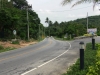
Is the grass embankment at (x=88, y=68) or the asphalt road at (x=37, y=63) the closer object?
the grass embankment at (x=88, y=68)

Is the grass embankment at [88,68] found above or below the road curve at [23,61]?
above

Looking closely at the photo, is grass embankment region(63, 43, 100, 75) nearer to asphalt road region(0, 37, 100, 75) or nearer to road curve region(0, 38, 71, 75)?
asphalt road region(0, 37, 100, 75)

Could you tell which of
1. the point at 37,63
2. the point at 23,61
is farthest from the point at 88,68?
the point at 23,61

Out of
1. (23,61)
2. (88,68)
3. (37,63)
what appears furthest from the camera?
(23,61)

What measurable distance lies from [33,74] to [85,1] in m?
4.47

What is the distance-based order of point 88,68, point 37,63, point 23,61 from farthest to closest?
point 23,61
point 37,63
point 88,68

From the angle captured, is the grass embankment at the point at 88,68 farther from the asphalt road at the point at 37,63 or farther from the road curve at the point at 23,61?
the road curve at the point at 23,61

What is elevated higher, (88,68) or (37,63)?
(88,68)

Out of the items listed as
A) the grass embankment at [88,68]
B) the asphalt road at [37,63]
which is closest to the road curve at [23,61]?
the asphalt road at [37,63]

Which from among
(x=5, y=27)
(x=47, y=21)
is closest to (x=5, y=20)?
(x=5, y=27)

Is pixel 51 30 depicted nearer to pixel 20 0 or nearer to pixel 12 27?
pixel 20 0

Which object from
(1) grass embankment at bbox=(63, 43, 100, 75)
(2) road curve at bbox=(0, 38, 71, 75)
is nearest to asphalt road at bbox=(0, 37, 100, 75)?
(2) road curve at bbox=(0, 38, 71, 75)

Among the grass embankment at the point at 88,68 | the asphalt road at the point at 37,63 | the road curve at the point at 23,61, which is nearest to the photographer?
the grass embankment at the point at 88,68

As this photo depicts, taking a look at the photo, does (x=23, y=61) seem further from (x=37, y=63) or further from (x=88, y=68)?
(x=88, y=68)
